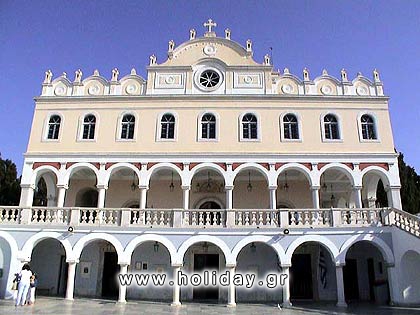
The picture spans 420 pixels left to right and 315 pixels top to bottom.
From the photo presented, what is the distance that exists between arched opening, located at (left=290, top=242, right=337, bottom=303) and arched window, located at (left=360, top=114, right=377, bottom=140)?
5556 millimetres

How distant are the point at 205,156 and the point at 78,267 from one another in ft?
26.4

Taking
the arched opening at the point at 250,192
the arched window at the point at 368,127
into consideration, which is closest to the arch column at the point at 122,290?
the arched opening at the point at 250,192

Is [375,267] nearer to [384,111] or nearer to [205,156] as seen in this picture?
[384,111]

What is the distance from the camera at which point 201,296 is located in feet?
59.5

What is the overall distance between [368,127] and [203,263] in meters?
10.1

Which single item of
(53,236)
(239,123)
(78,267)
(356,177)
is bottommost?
(78,267)

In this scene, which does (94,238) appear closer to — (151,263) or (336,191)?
(151,263)

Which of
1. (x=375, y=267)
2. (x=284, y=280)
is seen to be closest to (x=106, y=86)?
(x=284, y=280)

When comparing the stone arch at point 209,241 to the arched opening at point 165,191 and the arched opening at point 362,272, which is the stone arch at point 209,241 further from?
the arched opening at point 362,272

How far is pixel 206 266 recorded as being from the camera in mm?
18594

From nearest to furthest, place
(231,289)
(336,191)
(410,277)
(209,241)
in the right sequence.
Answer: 1. (410,277)
2. (231,289)
3. (209,241)
4. (336,191)

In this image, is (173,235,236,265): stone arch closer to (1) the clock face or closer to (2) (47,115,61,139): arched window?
(2) (47,115,61,139): arched window

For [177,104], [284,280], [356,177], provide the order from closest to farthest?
1. [284,280]
2. [356,177]
3. [177,104]

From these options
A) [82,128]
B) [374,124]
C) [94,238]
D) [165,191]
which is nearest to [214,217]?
[165,191]
